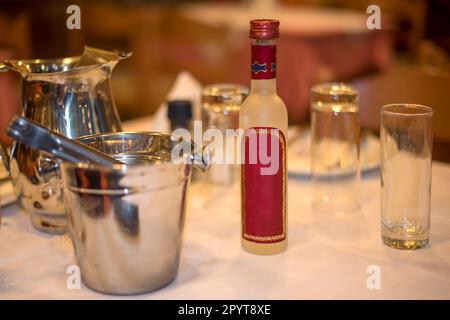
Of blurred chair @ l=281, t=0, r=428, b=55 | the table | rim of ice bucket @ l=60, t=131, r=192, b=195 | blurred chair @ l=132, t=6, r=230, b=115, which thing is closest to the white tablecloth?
the table

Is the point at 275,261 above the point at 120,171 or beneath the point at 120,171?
beneath

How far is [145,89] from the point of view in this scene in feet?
11.1

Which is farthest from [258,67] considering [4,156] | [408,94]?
[408,94]

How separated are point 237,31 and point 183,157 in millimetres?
2339

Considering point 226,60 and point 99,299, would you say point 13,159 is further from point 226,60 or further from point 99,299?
point 226,60

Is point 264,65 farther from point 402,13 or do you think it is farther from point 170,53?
point 402,13

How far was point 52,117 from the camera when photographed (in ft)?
2.84

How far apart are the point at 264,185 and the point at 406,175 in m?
0.19

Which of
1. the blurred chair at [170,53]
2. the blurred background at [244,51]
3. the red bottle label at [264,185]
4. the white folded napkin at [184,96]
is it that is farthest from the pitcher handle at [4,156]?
the blurred chair at [170,53]

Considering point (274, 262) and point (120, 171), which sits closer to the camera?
point (120, 171)

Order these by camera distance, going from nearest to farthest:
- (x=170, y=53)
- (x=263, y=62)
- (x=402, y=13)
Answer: (x=263, y=62) → (x=170, y=53) → (x=402, y=13)

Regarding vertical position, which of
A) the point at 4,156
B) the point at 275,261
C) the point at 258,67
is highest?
the point at 258,67

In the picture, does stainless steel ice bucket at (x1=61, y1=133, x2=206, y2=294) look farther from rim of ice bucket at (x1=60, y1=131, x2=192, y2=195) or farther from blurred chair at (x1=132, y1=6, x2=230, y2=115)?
blurred chair at (x1=132, y1=6, x2=230, y2=115)

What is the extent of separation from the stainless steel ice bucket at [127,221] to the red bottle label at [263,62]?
14cm
